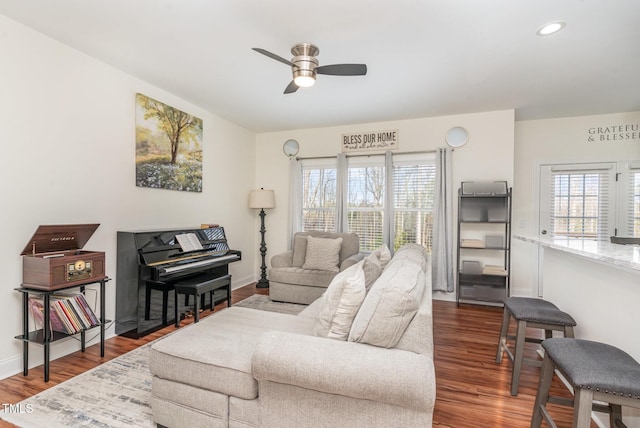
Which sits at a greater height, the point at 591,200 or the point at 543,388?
the point at 591,200

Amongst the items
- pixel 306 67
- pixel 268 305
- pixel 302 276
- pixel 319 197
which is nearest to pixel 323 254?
pixel 302 276

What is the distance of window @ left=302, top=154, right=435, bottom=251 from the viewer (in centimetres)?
463

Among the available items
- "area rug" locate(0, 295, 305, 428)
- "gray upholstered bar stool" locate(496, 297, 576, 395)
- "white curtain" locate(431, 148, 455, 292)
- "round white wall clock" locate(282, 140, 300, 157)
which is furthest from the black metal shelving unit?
"area rug" locate(0, 295, 305, 428)

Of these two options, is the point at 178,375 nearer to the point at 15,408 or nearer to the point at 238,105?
the point at 15,408

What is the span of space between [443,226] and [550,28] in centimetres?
264

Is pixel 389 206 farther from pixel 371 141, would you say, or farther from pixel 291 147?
pixel 291 147

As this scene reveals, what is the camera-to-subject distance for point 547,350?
58.6 inches

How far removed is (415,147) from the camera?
461 cm

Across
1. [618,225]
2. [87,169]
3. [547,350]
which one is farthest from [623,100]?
[87,169]

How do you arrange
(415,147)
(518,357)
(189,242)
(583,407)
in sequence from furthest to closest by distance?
(415,147), (189,242), (518,357), (583,407)

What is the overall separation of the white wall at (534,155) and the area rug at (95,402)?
190 inches

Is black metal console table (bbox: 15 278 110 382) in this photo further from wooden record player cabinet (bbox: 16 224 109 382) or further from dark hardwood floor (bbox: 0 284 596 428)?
dark hardwood floor (bbox: 0 284 596 428)

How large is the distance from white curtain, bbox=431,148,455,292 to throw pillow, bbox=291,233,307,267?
6.11 ft

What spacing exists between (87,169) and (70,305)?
1191 millimetres
